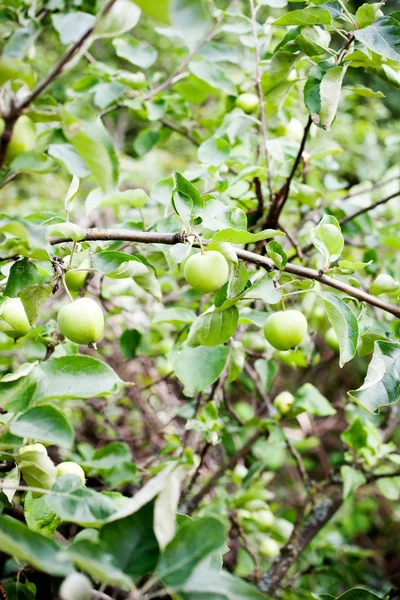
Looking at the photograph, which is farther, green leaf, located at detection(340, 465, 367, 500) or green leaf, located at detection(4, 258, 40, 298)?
green leaf, located at detection(340, 465, 367, 500)

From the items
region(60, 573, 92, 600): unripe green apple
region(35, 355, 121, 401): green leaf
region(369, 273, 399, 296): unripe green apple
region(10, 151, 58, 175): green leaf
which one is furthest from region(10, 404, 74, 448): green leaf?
region(369, 273, 399, 296): unripe green apple

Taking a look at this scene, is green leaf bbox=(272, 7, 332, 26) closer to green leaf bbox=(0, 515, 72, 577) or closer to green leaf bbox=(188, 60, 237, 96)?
green leaf bbox=(188, 60, 237, 96)

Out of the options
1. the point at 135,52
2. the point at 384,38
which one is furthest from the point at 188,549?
the point at 135,52

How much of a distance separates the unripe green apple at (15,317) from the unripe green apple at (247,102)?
2.29 feet

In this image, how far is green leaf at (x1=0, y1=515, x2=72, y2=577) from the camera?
1.17 ft

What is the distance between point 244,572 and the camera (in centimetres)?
131

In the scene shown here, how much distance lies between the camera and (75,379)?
0.53m

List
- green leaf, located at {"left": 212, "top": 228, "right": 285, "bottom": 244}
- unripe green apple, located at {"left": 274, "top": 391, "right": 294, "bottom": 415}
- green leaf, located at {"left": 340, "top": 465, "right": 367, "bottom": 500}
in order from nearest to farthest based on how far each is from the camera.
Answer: green leaf, located at {"left": 212, "top": 228, "right": 285, "bottom": 244} → green leaf, located at {"left": 340, "top": 465, "right": 367, "bottom": 500} → unripe green apple, located at {"left": 274, "top": 391, "right": 294, "bottom": 415}

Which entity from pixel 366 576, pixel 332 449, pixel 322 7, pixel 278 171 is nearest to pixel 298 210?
pixel 278 171

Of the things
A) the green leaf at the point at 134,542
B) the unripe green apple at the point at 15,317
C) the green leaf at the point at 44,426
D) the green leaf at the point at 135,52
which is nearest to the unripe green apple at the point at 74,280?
the unripe green apple at the point at 15,317

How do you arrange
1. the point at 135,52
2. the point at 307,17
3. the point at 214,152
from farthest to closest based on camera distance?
the point at 135,52 < the point at 214,152 < the point at 307,17

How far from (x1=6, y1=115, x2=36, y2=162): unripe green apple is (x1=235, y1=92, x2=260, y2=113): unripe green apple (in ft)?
2.45

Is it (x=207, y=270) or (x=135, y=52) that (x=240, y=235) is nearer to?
(x=207, y=270)

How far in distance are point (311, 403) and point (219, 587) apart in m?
0.78
